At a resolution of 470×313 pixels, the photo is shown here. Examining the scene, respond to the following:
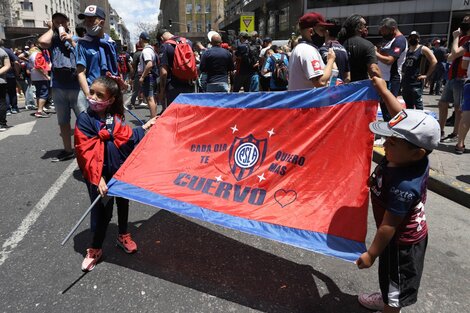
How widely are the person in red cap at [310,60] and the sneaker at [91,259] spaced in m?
2.44

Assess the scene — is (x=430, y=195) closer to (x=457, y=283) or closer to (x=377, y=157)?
(x=377, y=157)

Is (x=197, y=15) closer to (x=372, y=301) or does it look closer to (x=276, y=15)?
(x=276, y=15)

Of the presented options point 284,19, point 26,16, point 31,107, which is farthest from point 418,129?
point 26,16

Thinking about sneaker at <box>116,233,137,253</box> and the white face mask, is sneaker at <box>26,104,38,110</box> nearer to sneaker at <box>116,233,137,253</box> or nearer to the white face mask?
the white face mask

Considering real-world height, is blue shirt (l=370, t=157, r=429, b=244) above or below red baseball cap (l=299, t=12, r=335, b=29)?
below

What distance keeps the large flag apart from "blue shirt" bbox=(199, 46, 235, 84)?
11.1 ft

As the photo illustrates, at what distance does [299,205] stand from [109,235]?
192 cm

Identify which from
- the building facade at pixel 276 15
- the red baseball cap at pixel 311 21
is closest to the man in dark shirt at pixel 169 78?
the red baseball cap at pixel 311 21

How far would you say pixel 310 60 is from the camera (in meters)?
3.38

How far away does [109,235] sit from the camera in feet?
11.0

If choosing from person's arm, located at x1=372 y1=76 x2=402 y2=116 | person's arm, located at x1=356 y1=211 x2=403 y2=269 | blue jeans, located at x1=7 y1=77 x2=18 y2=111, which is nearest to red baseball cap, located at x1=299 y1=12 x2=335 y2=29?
person's arm, located at x1=372 y1=76 x2=402 y2=116

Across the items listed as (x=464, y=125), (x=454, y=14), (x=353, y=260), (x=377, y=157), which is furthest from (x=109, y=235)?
(x=454, y=14)

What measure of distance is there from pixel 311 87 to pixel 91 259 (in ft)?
8.54

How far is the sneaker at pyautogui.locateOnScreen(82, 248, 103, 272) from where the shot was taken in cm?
276
